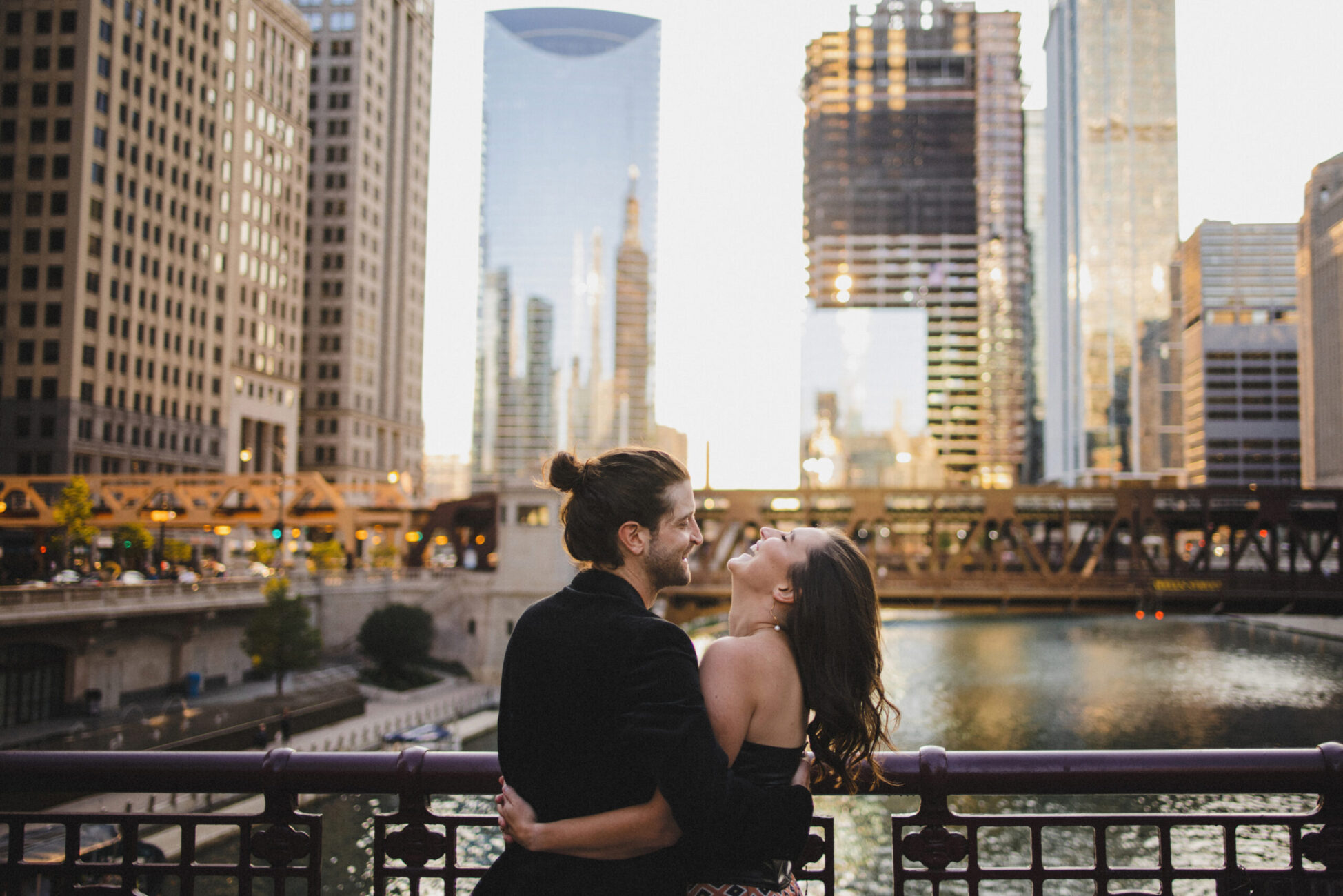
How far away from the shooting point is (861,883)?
22.7 m

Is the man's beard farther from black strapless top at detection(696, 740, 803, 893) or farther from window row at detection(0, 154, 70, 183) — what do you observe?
window row at detection(0, 154, 70, 183)

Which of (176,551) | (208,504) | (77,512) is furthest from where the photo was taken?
(176,551)

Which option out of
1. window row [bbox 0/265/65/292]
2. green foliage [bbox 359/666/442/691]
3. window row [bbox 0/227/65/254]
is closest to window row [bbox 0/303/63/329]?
window row [bbox 0/265/65/292]

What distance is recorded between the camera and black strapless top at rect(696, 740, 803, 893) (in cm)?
311

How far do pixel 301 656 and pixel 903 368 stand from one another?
5018 inches

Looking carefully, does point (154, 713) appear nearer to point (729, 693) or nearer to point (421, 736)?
point (421, 736)

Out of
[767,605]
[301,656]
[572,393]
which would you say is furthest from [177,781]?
[572,393]

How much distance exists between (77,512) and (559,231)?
148717 mm

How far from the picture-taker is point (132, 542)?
50.0 meters

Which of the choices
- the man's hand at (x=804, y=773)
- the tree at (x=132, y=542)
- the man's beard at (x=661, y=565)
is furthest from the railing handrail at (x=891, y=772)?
the tree at (x=132, y=542)

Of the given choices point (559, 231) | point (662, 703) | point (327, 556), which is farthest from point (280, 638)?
point (559, 231)

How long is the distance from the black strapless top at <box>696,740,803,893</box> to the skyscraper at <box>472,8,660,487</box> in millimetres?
183023

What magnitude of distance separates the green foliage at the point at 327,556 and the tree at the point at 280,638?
69.9 ft

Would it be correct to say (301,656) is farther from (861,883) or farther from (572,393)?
(572,393)
